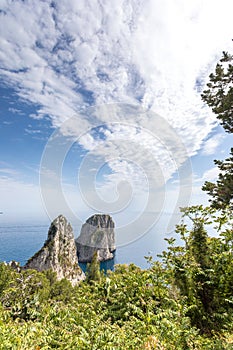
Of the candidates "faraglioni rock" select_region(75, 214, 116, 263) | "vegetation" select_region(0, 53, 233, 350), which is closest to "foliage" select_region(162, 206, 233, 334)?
"vegetation" select_region(0, 53, 233, 350)

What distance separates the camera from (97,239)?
10519 centimetres

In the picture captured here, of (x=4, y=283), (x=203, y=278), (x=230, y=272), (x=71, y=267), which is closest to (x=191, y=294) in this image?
(x=203, y=278)

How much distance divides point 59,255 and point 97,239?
5242cm

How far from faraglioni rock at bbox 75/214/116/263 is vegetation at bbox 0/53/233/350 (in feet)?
318

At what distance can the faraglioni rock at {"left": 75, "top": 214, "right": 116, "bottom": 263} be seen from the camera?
98.6m

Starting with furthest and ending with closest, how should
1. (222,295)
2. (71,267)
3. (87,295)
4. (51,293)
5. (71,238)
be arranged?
(71,238) < (71,267) < (51,293) < (87,295) < (222,295)

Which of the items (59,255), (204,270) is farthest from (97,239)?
(204,270)

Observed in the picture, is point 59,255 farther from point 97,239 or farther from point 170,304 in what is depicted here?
point 170,304

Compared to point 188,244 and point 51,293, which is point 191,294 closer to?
point 188,244

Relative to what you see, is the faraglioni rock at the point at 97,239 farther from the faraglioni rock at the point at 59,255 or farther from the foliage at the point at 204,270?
the foliage at the point at 204,270

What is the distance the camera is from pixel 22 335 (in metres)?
3.61

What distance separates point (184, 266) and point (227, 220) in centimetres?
200

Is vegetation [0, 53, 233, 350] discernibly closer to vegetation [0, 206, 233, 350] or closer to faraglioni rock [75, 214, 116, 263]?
vegetation [0, 206, 233, 350]

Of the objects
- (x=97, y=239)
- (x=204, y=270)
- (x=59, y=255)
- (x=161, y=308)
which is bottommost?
(x=59, y=255)
